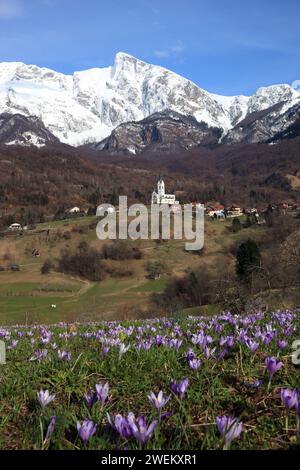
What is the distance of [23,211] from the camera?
192 metres

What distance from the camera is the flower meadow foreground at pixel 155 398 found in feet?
7.75

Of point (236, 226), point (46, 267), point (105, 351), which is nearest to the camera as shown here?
point (105, 351)

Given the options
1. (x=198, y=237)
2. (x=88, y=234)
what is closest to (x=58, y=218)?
(x=88, y=234)

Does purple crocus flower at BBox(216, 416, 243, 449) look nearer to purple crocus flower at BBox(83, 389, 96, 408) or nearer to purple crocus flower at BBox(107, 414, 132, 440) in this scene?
purple crocus flower at BBox(107, 414, 132, 440)

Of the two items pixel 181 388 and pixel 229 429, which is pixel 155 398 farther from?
pixel 229 429

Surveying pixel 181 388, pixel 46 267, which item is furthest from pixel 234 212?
pixel 181 388

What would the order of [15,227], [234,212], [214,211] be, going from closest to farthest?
[15,227]
[234,212]
[214,211]

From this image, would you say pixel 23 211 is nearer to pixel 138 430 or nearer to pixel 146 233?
pixel 146 233

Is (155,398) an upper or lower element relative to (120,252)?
lower

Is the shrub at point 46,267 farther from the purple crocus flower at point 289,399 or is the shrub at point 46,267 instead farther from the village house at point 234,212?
the purple crocus flower at point 289,399

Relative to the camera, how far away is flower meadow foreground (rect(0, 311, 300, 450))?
7.75 feet

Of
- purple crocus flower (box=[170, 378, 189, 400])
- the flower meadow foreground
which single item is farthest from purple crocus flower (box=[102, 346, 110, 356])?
purple crocus flower (box=[170, 378, 189, 400])

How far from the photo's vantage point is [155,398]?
249 cm
